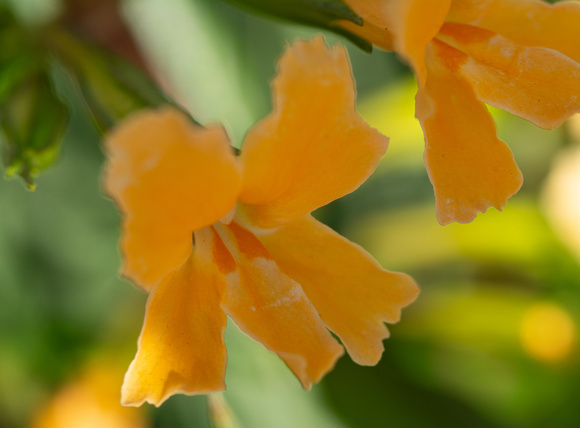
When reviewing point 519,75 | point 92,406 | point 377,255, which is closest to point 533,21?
A: point 519,75

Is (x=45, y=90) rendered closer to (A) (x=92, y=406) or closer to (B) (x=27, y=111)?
(B) (x=27, y=111)

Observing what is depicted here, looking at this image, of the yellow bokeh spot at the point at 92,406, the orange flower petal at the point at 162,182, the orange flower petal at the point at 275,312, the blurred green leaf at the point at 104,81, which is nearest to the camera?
the orange flower petal at the point at 162,182

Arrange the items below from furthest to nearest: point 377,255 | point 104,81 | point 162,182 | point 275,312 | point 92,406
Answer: point 377,255 → point 92,406 → point 104,81 → point 275,312 → point 162,182

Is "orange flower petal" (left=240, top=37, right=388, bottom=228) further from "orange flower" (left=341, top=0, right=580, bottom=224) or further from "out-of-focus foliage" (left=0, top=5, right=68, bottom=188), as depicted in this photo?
"out-of-focus foliage" (left=0, top=5, right=68, bottom=188)

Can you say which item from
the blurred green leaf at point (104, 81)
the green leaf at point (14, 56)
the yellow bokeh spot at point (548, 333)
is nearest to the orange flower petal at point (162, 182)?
the blurred green leaf at point (104, 81)

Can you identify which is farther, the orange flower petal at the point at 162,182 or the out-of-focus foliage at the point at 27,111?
the out-of-focus foliage at the point at 27,111

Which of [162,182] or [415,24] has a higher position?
[415,24]

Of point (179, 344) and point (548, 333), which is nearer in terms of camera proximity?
point (179, 344)

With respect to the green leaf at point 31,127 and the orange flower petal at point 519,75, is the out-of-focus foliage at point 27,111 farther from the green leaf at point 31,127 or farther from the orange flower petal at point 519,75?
the orange flower petal at point 519,75
